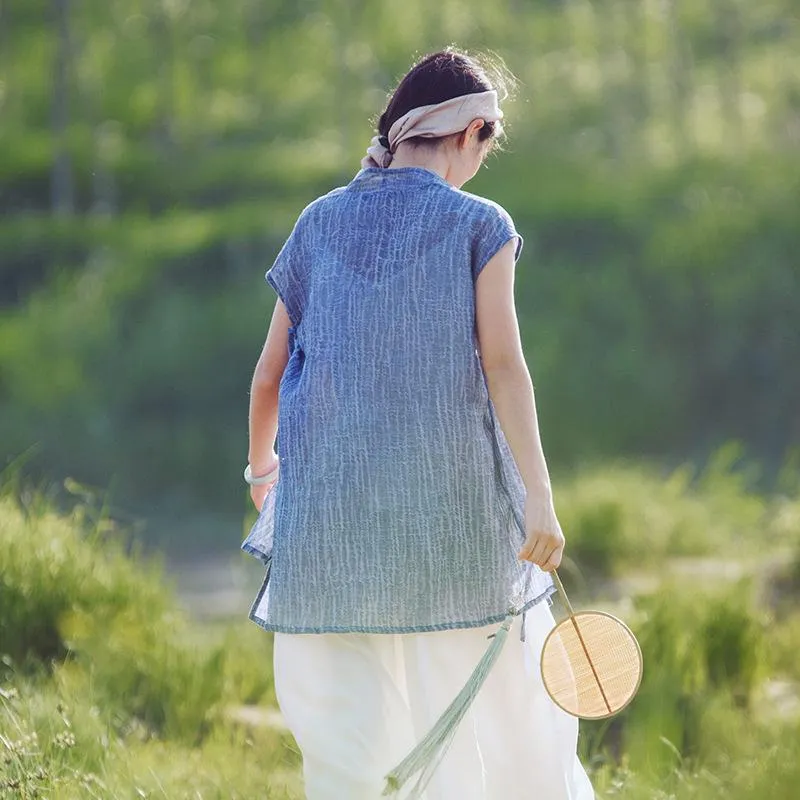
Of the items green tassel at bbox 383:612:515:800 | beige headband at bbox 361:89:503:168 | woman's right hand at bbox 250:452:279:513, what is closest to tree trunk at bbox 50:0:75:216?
woman's right hand at bbox 250:452:279:513

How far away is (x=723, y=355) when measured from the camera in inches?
524

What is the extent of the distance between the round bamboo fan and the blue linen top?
95 millimetres

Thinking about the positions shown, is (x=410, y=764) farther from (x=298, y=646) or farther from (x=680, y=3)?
(x=680, y=3)

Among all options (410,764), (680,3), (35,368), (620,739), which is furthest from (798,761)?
(680,3)

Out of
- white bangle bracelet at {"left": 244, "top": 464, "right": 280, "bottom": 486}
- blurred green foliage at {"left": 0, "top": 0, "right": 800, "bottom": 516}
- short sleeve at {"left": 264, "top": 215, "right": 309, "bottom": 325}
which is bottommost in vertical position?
blurred green foliage at {"left": 0, "top": 0, "right": 800, "bottom": 516}

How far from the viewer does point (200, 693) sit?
3.70 meters

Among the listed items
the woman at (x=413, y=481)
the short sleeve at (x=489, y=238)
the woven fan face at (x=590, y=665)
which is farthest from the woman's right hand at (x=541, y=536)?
the short sleeve at (x=489, y=238)

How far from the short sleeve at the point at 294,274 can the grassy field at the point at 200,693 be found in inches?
32.6

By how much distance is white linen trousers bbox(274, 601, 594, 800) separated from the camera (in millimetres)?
2248

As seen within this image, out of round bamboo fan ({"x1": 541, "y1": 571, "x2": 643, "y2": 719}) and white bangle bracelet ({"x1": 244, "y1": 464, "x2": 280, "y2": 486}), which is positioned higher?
white bangle bracelet ({"x1": 244, "y1": 464, "x2": 280, "y2": 486})

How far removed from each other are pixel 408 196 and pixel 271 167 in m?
15.7

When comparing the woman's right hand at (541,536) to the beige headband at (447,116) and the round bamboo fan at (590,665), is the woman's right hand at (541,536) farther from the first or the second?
the beige headband at (447,116)

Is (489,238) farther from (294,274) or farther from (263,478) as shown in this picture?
(263,478)

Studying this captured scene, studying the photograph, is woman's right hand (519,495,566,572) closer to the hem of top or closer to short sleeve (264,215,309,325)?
the hem of top
